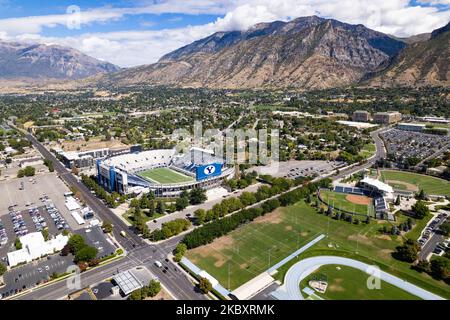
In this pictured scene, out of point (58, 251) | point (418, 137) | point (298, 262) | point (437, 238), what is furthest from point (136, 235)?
point (418, 137)

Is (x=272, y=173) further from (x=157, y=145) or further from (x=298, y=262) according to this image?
(x=157, y=145)

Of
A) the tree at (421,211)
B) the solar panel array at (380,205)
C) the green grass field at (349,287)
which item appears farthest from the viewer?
the solar panel array at (380,205)

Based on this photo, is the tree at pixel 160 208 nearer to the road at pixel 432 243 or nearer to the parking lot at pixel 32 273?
the parking lot at pixel 32 273

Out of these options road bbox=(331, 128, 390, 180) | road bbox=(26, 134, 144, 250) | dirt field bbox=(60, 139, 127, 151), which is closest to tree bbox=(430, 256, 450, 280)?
road bbox=(331, 128, 390, 180)

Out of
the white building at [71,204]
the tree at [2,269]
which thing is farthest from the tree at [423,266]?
the white building at [71,204]
